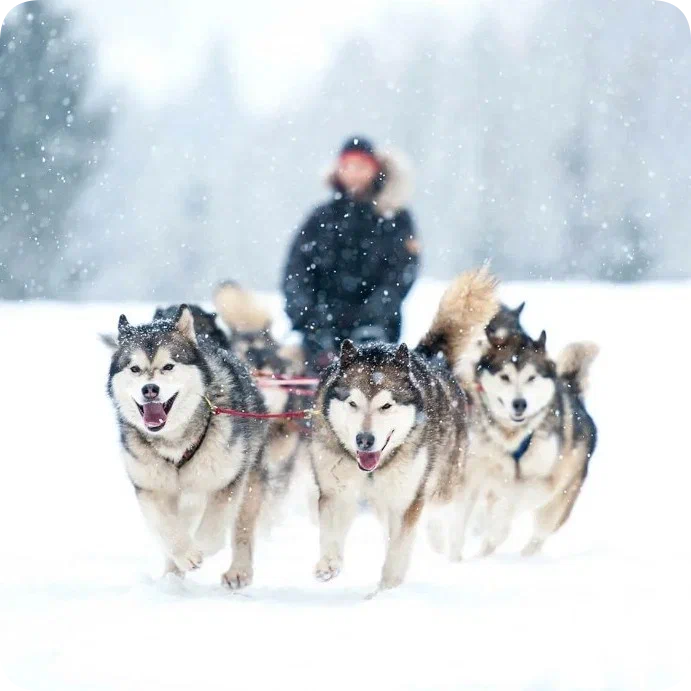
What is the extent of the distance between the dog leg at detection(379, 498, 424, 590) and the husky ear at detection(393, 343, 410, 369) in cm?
40

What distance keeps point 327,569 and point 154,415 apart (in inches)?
24.7

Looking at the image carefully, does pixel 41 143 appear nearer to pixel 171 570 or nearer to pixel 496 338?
pixel 496 338

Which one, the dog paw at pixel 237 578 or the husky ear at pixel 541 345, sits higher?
the husky ear at pixel 541 345

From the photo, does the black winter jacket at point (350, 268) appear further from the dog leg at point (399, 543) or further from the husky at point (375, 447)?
the dog leg at point (399, 543)

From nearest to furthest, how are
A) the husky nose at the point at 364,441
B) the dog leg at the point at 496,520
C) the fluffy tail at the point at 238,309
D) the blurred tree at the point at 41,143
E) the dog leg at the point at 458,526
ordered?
1. the husky nose at the point at 364,441
2. the dog leg at the point at 458,526
3. the dog leg at the point at 496,520
4. the fluffy tail at the point at 238,309
5. the blurred tree at the point at 41,143

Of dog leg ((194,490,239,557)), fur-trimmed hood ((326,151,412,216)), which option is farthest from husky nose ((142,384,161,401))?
fur-trimmed hood ((326,151,412,216))

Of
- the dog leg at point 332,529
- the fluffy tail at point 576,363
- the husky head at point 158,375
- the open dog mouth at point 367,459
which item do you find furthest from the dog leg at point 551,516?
the husky head at point 158,375

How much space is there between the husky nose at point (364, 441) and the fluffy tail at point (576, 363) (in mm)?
1648

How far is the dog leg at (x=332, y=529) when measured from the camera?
102 inches

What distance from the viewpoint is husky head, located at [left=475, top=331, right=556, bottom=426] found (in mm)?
3463

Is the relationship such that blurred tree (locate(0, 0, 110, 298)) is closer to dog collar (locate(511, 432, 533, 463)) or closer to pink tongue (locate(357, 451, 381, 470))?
pink tongue (locate(357, 451, 381, 470))

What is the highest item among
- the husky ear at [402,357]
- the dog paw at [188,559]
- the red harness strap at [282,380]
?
the husky ear at [402,357]

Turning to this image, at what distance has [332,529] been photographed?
2676mm

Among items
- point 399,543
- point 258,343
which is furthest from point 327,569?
point 258,343
